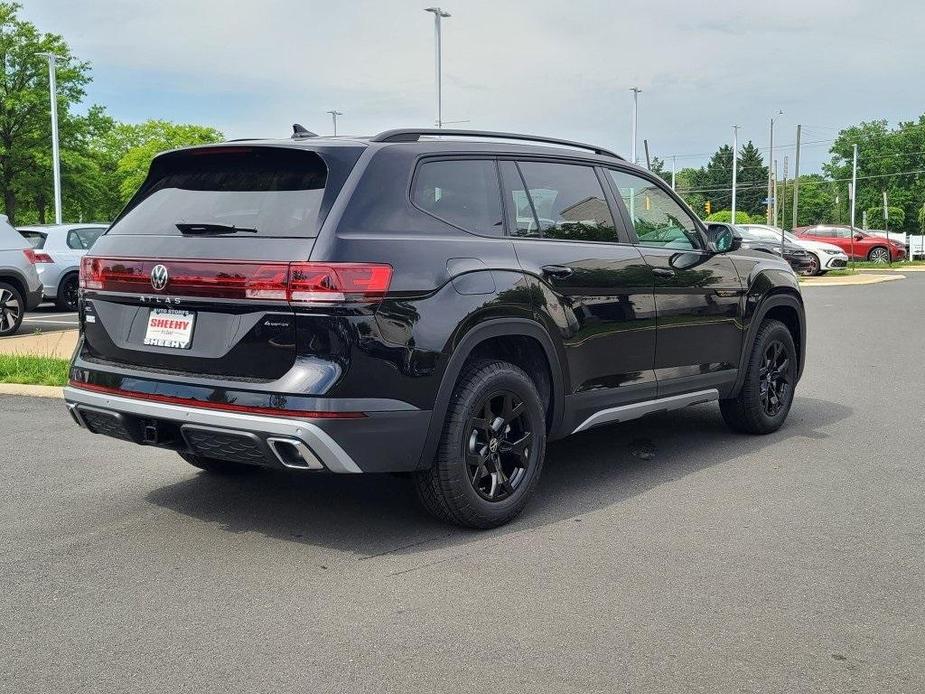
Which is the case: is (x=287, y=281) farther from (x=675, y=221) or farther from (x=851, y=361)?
(x=851, y=361)

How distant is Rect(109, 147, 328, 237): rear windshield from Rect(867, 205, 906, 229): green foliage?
10200 centimetres

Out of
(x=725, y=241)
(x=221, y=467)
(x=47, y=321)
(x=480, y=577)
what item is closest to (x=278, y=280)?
(x=480, y=577)

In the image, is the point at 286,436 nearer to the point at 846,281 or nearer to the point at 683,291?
the point at 683,291

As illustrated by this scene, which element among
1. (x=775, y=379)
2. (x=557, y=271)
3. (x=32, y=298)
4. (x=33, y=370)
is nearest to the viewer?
(x=557, y=271)

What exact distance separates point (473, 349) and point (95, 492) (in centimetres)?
232

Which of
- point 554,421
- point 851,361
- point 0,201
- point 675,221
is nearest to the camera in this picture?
point 554,421

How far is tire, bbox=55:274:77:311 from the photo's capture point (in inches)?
696

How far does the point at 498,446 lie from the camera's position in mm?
4910

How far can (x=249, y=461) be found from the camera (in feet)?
14.3

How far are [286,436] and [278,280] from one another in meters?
0.63

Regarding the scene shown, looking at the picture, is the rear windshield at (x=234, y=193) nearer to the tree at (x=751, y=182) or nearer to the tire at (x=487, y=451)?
the tire at (x=487, y=451)

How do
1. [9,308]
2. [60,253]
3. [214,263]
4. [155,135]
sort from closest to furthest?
[214,263] < [9,308] < [60,253] < [155,135]

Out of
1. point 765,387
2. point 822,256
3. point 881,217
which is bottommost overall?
point 765,387

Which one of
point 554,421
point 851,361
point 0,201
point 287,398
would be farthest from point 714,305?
point 0,201
